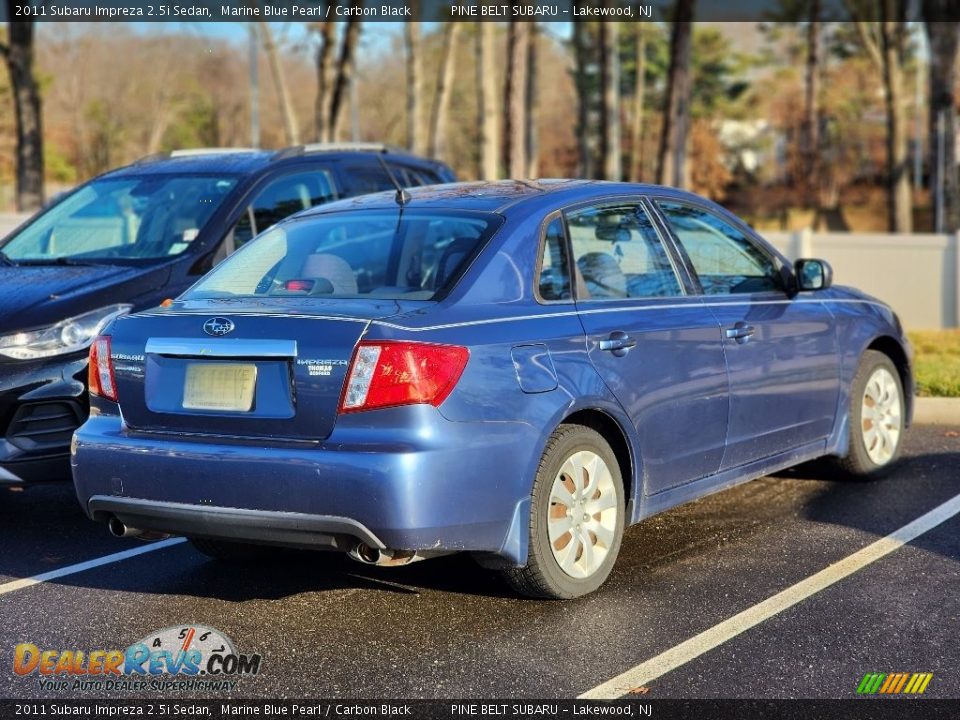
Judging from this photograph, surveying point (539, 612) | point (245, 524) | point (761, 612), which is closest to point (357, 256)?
point (245, 524)

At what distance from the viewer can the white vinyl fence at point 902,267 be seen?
1706 centimetres

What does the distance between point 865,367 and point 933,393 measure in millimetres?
3108

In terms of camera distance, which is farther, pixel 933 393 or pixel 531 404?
pixel 933 393

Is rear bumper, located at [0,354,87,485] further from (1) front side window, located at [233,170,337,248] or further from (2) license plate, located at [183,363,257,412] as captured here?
(2) license plate, located at [183,363,257,412]

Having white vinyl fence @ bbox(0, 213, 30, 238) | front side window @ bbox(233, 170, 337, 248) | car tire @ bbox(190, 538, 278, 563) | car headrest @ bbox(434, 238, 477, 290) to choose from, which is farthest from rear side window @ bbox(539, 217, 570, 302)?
white vinyl fence @ bbox(0, 213, 30, 238)

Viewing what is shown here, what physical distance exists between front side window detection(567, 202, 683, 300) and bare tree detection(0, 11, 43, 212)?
20.7 m

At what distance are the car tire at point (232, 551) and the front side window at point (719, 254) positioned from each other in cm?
233

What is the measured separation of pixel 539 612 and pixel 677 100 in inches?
874

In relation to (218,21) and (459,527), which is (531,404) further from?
(218,21)

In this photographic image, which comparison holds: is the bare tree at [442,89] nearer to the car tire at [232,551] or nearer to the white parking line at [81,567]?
the white parking line at [81,567]

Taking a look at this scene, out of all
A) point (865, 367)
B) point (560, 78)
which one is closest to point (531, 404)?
point (865, 367)

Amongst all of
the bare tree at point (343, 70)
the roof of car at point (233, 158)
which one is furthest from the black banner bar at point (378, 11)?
the roof of car at point (233, 158)

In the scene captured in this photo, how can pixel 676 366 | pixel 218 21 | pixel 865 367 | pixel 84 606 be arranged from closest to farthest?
pixel 84 606, pixel 676 366, pixel 865 367, pixel 218 21

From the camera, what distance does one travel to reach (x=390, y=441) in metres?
4.70
